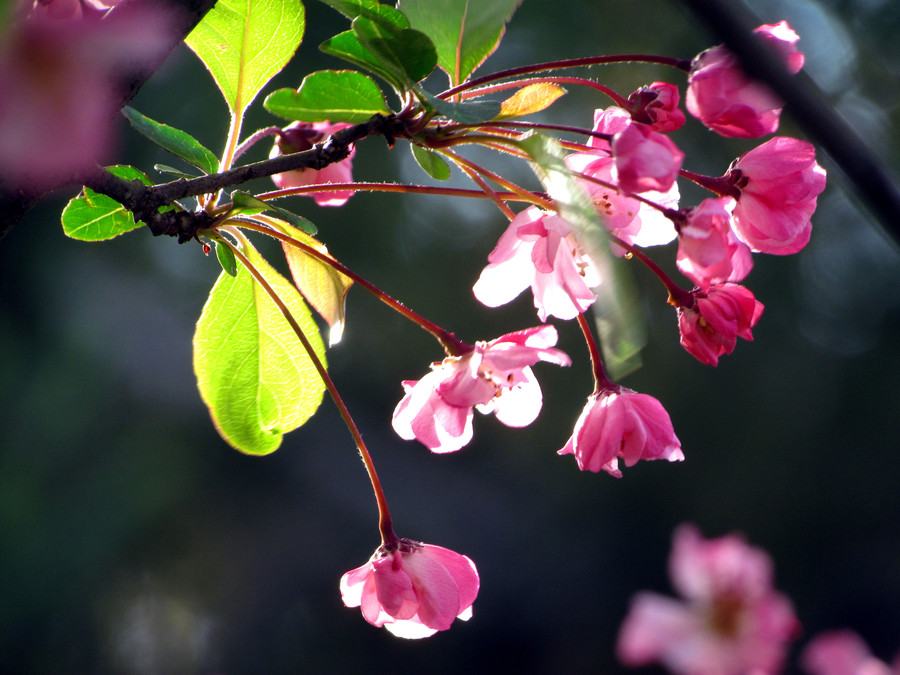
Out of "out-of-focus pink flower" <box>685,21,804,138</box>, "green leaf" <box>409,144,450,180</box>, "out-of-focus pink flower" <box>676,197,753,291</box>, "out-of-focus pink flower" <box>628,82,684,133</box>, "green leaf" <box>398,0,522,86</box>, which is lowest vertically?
"green leaf" <box>409,144,450,180</box>

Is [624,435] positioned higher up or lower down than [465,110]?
lower down

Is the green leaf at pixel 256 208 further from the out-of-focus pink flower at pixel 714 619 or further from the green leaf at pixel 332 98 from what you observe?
the out-of-focus pink flower at pixel 714 619

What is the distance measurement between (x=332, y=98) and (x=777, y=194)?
0.31 metres

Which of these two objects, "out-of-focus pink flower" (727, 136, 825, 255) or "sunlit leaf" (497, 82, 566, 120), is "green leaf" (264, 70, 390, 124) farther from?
"out-of-focus pink flower" (727, 136, 825, 255)

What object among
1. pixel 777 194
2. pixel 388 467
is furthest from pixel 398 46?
pixel 388 467

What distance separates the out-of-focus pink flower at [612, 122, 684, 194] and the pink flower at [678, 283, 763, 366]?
0.52ft

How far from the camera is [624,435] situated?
54 cm

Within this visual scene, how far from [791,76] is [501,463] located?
3560 mm

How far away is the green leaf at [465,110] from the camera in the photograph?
40cm

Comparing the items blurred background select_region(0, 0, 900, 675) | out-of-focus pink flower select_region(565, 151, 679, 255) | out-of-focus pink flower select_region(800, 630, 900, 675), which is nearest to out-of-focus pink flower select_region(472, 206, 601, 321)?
out-of-focus pink flower select_region(565, 151, 679, 255)

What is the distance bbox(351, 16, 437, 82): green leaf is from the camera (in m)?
0.43

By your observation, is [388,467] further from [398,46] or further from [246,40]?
[398,46]

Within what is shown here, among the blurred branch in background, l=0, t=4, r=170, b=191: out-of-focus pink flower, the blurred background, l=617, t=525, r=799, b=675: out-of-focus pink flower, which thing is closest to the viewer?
the blurred branch in background

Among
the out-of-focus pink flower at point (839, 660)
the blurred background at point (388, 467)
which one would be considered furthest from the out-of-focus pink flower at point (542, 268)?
the blurred background at point (388, 467)
